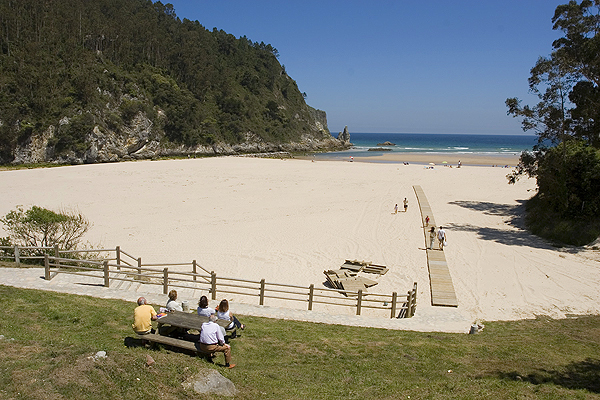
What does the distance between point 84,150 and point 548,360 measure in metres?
62.8

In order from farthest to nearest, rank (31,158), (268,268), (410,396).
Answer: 1. (31,158)
2. (268,268)
3. (410,396)

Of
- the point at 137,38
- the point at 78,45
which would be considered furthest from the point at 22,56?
the point at 137,38

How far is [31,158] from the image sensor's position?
56406mm

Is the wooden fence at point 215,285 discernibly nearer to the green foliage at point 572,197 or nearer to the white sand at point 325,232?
the white sand at point 325,232

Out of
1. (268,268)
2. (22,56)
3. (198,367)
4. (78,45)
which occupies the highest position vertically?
(78,45)

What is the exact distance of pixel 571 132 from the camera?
23.3m

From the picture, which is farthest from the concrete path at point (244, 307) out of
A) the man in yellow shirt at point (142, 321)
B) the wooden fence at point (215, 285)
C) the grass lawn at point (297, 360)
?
A: the man in yellow shirt at point (142, 321)

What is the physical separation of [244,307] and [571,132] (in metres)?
22.4

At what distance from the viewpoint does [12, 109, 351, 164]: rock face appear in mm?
56812

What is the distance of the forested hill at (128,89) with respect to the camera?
58.3 meters

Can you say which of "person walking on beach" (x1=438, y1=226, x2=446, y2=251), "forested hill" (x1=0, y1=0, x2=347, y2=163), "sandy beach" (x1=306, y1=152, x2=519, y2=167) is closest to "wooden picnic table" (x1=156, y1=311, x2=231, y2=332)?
"person walking on beach" (x1=438, y1=226, x2=446, y2=251)

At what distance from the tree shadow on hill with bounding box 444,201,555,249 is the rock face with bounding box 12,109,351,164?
52.3 metres

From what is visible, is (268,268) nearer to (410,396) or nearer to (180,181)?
(410,396)

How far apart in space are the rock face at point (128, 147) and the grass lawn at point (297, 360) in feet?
183
